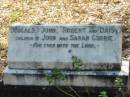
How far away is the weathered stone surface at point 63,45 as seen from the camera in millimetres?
6559

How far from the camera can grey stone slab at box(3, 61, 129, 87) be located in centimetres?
650

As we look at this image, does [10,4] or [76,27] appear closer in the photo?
[76,27]

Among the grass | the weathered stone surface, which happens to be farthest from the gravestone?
the grass

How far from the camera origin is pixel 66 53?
6602 millimetres

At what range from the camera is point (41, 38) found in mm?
6668

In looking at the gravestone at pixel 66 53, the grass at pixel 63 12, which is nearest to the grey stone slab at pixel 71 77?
the gravestone at pixel 66 53

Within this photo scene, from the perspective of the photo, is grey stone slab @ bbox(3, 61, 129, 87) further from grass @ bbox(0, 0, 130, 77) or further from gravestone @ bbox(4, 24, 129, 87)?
grass @ bbox(0, 0, 130, 77)

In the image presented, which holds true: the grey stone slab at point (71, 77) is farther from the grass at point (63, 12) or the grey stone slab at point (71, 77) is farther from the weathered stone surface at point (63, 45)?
the grass at point (63, 12)

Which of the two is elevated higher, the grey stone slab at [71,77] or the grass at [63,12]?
the grass at [63,12]

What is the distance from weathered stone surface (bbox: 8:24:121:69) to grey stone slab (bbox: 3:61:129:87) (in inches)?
3.5

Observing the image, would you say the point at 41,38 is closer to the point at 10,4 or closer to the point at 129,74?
the point at 129,74

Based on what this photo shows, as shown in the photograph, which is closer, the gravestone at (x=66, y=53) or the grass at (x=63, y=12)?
the gravestone at (x=66, y=53)

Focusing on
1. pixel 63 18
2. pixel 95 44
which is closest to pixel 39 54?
pixel 95 44

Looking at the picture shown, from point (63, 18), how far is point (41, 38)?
2982mm
